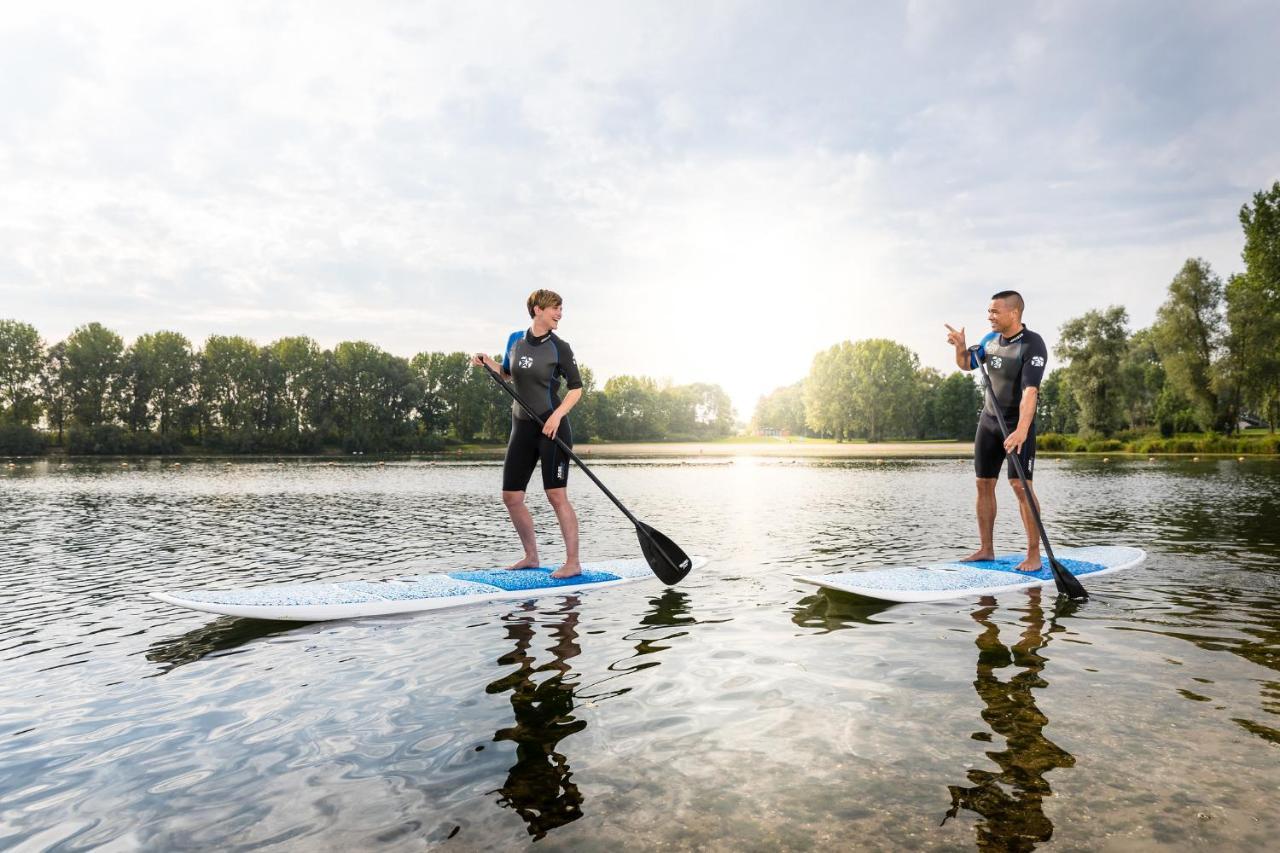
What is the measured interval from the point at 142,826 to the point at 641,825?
255 cm

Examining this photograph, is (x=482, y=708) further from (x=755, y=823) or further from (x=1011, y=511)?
(x=1011, y=511)

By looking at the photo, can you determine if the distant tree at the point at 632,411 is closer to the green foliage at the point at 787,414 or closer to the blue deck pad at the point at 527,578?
the green foliage at the point at 787,414

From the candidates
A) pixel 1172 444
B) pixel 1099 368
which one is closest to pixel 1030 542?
pixel 1172 444

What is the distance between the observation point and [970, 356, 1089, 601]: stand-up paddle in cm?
838

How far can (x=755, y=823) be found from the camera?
145 inches

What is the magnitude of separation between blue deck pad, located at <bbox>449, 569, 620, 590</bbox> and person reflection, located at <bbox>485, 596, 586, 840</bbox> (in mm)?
987

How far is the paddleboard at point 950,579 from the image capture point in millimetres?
8281

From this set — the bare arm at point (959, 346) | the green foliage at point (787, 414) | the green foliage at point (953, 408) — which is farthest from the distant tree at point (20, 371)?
the green foliage at point (787, 414)

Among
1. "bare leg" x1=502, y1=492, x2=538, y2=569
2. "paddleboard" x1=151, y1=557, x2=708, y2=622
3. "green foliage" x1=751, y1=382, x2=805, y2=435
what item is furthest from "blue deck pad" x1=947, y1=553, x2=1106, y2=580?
"green foliage" x1=751, y1=382, x2=805, y2=435

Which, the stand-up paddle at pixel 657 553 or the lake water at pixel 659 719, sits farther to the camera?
the stand-up paddle at pixel 657 553

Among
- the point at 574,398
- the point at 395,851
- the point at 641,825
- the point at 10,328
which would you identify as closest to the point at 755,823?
the point at 641,825

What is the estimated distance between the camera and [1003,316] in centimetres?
936

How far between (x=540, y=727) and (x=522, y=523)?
4.64 meters

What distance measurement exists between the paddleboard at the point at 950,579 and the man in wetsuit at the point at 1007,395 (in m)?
0.33
